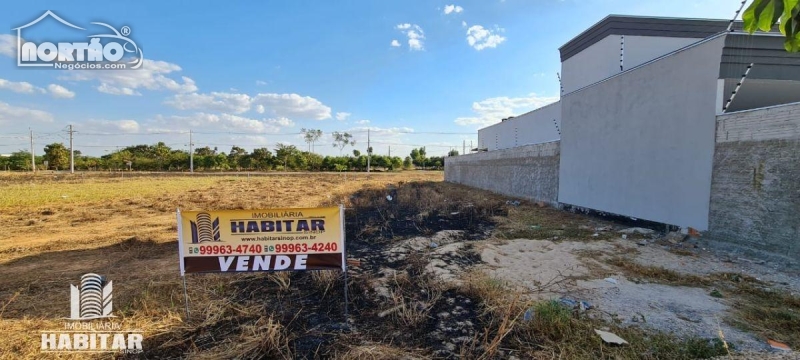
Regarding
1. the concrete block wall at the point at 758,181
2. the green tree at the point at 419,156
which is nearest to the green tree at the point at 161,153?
the green tree at the point at 419,156

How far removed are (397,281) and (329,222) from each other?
1608mm

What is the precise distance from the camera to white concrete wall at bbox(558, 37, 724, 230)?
6234 millimetres

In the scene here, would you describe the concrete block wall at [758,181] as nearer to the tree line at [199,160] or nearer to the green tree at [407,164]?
the tree line at [199,160]

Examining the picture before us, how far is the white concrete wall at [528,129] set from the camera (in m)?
13.9

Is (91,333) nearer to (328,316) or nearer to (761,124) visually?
(328,316)

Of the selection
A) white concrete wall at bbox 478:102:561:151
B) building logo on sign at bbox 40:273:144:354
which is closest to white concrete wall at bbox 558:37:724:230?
white concrete wall at bbox 478:102:561:151

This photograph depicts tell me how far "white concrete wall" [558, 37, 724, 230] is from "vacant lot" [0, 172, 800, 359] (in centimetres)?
110

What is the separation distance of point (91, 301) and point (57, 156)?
7478cm

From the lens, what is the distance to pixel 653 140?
7.35 meters

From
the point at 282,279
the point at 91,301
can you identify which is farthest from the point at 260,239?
the point at 91,301

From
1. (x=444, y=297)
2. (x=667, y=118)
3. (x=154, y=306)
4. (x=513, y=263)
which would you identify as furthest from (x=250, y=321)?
(x=667, y=118)

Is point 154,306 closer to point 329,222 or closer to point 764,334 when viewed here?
point 329,222

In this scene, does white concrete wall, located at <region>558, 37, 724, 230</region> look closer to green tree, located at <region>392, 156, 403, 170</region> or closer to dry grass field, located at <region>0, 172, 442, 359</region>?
dry grass field, located at <region>0, 172, 442, 359</region>

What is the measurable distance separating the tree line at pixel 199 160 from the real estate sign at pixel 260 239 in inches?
2322
